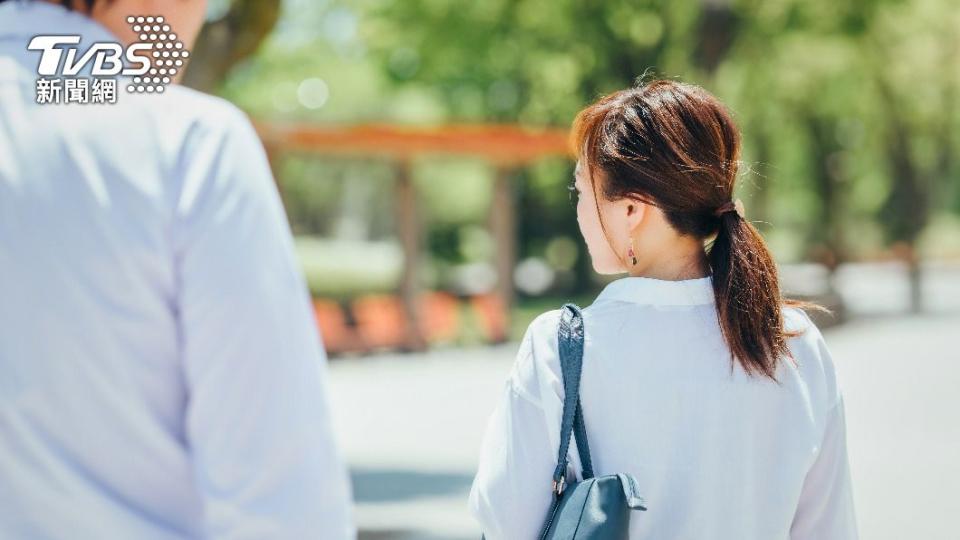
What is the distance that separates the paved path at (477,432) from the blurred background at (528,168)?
0.04 m

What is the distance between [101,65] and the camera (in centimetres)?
150

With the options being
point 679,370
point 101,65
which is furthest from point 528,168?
point 101,65

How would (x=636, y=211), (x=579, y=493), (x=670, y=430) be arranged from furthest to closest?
1. (x=636, y=211)
2. (x=670, y=430)
3. (x=579, y=493)

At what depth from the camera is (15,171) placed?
1392 mm

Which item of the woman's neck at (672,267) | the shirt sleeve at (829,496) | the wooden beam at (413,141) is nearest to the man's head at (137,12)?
the woman's neck at (672,267)

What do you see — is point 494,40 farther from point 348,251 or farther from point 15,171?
point 15,171

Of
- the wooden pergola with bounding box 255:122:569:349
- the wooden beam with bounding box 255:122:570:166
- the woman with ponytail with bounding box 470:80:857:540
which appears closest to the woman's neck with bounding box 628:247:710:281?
the woman with ponytail with bounding box 470:80:857:540

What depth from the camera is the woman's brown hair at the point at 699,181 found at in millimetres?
2334

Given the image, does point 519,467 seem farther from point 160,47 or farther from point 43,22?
point 43,22

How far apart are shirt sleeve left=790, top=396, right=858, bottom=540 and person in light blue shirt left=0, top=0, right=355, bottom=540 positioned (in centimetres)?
122

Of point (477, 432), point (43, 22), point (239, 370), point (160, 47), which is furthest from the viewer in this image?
point (477, 432)

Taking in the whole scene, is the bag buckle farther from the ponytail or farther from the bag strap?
the ponytail

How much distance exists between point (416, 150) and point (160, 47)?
1649cm

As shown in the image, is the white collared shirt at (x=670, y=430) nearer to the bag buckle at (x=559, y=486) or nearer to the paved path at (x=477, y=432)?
the bag buckle at (x=559, y=486)
